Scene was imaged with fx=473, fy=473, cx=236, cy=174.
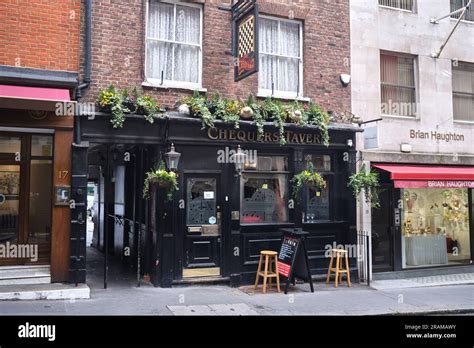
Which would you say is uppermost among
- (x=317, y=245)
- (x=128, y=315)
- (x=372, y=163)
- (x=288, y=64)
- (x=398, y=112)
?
(x=288, y=64)

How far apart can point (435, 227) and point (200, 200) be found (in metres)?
7.05

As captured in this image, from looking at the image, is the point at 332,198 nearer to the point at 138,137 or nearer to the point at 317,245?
the point at 317,245

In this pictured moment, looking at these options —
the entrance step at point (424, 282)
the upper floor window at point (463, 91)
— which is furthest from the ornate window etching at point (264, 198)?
the upper floor window at point (463, 91)

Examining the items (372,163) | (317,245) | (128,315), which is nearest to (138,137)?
(128,315)

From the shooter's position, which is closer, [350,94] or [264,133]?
[264,133]

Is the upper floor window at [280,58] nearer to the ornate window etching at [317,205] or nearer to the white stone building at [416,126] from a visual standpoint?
the white stone building at [416,126]

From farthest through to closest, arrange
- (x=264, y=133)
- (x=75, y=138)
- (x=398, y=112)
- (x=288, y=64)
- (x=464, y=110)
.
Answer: (x=464, y=110)
(x=398, y=112)
(x=288, y=64)
(x=264, y=133)
(x=75, y=138)

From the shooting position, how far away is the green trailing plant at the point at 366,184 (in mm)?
10977

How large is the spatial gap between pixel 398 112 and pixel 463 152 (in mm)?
2333

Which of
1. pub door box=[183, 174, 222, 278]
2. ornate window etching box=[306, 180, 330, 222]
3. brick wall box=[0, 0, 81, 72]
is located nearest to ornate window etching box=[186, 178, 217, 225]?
pub door box=[183, 174, 222, 278]

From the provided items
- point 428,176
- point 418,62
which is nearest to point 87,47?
point 428,176

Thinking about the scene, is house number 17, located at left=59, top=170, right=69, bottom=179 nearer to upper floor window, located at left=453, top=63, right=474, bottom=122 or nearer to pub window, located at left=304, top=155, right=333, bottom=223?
pub window, located at left=304, top=155, right=333, bottom=223

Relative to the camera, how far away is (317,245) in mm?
11391

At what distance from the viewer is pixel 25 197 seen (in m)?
9.41
